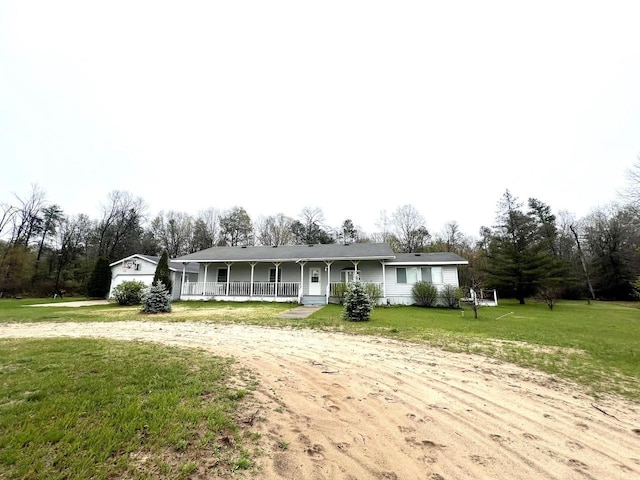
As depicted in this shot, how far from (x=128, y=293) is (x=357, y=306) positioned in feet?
50.9

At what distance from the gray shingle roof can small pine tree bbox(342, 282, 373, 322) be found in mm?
7193

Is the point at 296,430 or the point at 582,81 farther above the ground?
the point at 582,81

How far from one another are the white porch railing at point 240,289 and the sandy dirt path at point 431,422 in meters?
14.5

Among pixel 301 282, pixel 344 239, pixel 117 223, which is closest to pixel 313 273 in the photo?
pixel 301 282

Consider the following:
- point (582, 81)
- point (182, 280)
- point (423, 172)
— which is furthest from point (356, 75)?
point (182, 280)

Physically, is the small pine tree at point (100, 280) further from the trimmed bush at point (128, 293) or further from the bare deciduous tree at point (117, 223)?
the bare deciduous tree at point (117, 223)

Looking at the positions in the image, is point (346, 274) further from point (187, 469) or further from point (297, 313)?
point (187, 469)

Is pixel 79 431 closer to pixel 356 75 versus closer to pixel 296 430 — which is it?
pixel 296 430

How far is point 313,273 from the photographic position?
20891mm

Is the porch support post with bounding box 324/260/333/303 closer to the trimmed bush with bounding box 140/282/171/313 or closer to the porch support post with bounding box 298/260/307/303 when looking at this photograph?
the porch support post with bounding box 298/260/307/303

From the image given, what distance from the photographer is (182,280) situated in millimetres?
23094

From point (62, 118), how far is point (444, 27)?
18083 mm

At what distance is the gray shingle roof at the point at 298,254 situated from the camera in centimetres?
1914

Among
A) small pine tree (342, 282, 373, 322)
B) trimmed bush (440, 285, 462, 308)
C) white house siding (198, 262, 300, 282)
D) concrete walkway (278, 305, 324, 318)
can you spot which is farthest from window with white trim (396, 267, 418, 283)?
small pine tree (342, 282, 373, 322)
